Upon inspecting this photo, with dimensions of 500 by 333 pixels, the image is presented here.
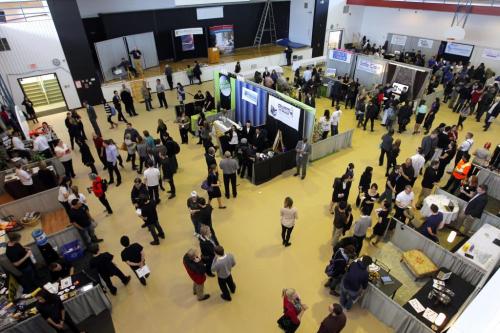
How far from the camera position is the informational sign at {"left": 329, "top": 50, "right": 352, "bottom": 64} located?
15471mm

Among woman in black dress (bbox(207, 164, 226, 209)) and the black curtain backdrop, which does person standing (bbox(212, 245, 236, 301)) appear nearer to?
woman in black dress (bbox(207, 164, 226, 209))

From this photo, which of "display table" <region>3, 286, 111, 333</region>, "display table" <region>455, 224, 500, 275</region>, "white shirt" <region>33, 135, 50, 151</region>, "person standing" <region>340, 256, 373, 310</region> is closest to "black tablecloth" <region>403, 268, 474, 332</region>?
"display table" <region>455, 224, 500, 275</region>

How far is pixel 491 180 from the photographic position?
7863mm

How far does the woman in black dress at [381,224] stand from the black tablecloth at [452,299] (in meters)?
1.56

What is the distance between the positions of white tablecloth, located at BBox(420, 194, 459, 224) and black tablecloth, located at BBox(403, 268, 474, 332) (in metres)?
1.73

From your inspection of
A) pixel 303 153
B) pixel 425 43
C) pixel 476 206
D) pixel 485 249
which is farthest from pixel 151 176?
pixel 425 43

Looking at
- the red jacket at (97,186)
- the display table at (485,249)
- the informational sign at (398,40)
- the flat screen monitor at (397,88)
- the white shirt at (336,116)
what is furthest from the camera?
the informational sign at (398,40)

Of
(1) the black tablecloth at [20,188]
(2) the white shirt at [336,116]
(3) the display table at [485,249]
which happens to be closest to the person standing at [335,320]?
(3) the display table at [485,249]

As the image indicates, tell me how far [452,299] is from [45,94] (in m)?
17.1

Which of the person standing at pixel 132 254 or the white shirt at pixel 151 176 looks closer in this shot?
the person standing at pixel 132 254

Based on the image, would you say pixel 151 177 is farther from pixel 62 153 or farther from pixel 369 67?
pixel 369 67

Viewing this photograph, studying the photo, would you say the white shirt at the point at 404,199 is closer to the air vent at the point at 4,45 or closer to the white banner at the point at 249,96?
the white banner at the point at 249,96

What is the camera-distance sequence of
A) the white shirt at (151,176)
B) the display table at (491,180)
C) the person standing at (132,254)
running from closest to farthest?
the person standing at (132,254)
the white shirt at (151,176)
the display table at (491,180)

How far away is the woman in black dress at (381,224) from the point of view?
6544 millimetres
